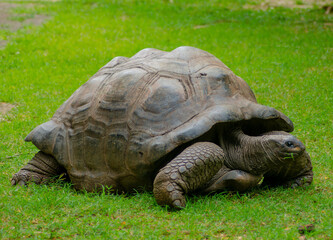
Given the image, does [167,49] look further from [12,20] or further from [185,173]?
[185,173]

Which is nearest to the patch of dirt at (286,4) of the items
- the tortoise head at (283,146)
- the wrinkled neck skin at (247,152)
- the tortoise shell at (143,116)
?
the tortoise shell at (143,116)

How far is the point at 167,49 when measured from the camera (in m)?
11.7

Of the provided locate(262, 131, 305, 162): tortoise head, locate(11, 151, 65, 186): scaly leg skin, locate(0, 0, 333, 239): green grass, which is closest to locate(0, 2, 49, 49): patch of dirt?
locate(0, 0, 333, 239): green grass

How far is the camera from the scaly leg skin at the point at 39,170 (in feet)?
16.5

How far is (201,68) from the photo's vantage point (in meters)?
4.79

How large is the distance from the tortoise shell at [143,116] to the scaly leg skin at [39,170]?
0.44 feet

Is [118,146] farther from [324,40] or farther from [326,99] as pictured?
[324,40]

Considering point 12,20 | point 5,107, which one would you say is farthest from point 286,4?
point 5,107

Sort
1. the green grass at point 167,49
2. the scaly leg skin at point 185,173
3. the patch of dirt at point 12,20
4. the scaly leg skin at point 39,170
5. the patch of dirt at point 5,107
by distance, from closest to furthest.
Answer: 1. the green grass at point 167,49
2. the scaly leg skin at point 185,173
3. the scaly leg skin at point 39,170
4. the patch of dirt at point 5,107
5. the patch of dirt at point 12,20

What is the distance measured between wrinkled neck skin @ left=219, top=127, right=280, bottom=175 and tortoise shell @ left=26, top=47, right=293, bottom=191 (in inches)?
7.4

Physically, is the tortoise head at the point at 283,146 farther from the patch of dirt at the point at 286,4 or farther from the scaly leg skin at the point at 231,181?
the patch of dirt at the point at 286,4

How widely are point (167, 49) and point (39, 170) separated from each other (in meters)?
7.07

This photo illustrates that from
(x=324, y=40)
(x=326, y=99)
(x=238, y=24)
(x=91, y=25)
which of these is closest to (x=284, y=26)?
(x=238, y=24)

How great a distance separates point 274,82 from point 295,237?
5.85 meters
